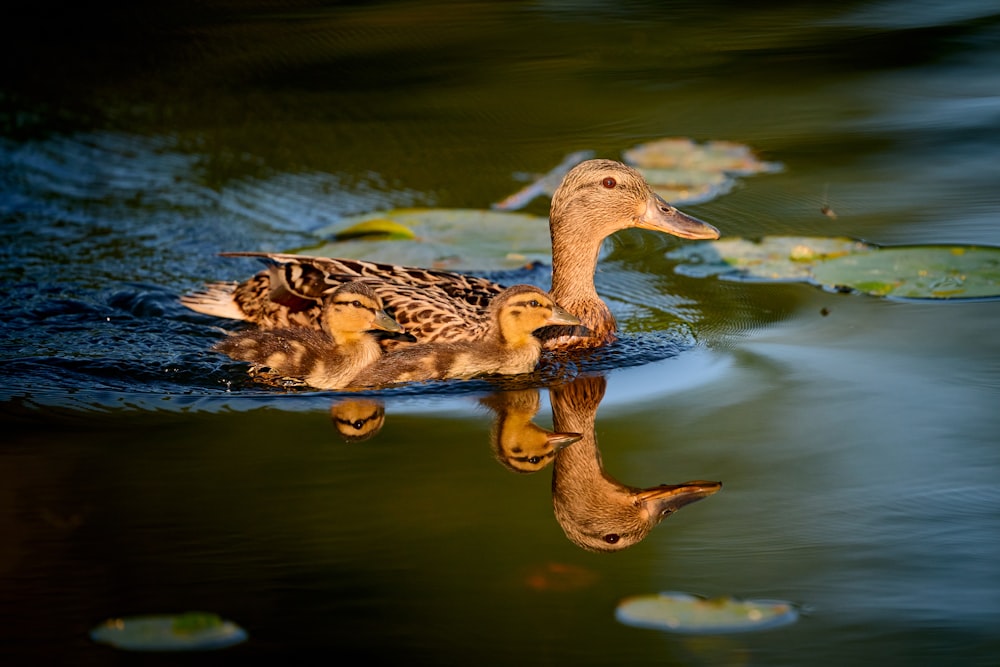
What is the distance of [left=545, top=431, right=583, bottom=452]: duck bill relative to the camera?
4.98 meters

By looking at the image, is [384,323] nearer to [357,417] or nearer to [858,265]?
[357,417]

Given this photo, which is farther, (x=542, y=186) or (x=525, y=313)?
(x=542, y=186)

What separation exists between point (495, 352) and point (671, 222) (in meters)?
1.22

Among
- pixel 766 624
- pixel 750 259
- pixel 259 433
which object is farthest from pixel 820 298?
pixel 766 624

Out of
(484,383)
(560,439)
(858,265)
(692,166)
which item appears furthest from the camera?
→ (692,166)

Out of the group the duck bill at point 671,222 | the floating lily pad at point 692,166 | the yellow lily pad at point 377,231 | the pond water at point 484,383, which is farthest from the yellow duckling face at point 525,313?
the floating lily pad at point 692,166

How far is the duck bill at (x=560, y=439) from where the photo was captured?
498 cm

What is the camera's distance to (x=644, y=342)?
6.48 m

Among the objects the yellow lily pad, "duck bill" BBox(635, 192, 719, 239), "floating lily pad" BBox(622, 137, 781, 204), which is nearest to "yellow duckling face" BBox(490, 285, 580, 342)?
"duck bill" BBox(635, 192, 719, 239)

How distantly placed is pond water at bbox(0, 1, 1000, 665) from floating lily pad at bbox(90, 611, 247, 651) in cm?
5

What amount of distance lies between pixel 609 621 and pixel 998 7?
8.07m

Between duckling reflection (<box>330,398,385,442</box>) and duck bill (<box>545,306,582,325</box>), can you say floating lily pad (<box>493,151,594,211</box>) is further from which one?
duckling reflection (<box>330,398,385,442</box>)

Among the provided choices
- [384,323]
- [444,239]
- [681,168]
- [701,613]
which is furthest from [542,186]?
[701,613]

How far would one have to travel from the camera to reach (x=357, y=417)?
5305 mm
